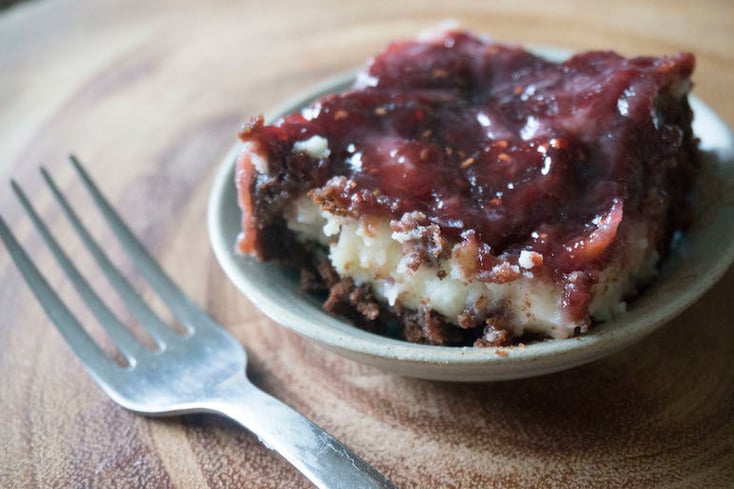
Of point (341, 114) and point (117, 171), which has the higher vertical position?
point (341, 114)

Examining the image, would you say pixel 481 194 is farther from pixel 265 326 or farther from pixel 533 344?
pixel 265 326

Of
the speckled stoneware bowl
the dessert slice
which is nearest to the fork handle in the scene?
the speckled stoneware bowl

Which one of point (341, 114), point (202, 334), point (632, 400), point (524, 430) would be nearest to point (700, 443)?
point (632, 400)

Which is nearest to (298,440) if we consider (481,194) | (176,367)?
(176,367)

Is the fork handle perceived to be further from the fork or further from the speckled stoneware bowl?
the speckled stoneware bowl

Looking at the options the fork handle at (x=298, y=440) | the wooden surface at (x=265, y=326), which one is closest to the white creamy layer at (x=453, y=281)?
the wooden surface at (x=265, y=326)

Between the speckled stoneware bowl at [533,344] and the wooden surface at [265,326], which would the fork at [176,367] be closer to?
the wooden surface at [265,326]

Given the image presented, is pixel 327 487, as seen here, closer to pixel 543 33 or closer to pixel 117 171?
pixel 117 171
